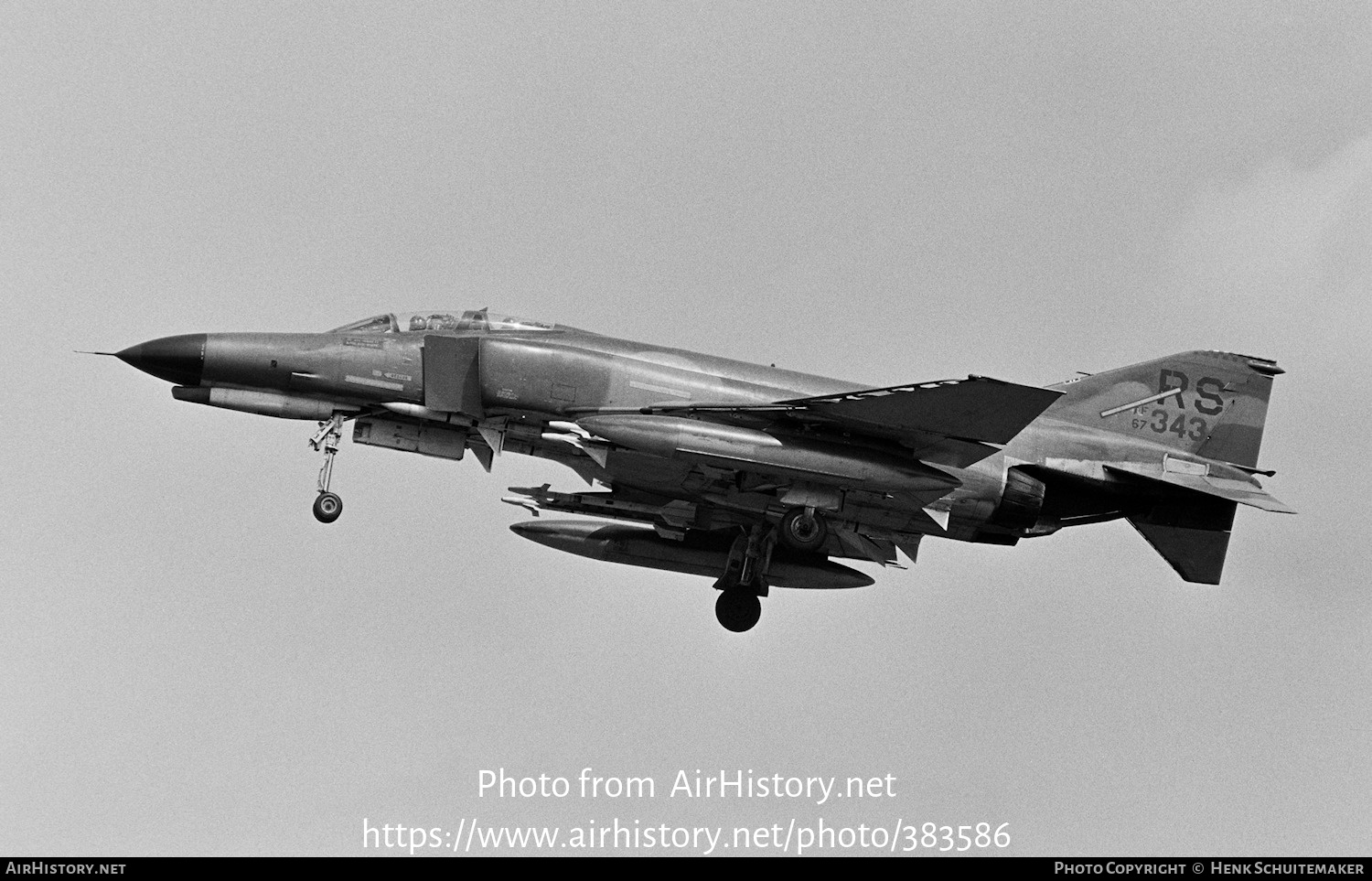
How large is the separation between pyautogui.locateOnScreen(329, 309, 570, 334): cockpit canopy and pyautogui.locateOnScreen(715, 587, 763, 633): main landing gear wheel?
495 cm

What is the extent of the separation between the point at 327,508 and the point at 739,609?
6.23m

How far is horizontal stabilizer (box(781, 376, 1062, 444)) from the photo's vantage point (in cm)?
1980

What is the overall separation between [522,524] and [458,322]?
363 cm

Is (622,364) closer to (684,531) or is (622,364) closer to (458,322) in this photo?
(458,322)

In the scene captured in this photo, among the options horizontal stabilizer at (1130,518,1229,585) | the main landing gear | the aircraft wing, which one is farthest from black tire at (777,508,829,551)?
horizontal stabilizer at (1130,518,1229,585)

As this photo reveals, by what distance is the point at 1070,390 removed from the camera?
23.5m

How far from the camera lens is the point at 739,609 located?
2398cm

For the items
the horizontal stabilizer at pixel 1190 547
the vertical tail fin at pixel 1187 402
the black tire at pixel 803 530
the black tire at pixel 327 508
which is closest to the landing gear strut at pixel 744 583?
the black tire at pixel 803 530

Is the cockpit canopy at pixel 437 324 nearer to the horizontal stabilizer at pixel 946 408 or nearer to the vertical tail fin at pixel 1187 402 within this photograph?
the horizontal stabilizer at pixel 946 408

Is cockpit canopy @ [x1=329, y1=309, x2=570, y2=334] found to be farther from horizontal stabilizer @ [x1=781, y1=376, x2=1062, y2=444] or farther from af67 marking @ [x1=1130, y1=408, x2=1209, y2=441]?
af67 marking @ [x1=1130, y1=408, x2=1209, y2=441]

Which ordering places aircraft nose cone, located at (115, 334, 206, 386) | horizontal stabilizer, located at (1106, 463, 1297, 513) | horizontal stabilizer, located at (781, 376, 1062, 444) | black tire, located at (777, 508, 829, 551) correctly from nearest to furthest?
1. horizontal stabilizer, located at (781, 376, 1062, 444)
2. aircraft nose cone, located at (115, 334, 206, 386)
3. black tire, located at (777, 508, 829, 551)
4. horizontal stabilizer, located at (1106, 463, 1297, 513)

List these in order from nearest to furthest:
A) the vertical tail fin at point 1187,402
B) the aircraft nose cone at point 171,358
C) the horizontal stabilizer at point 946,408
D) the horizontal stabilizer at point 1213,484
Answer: the horizontal stabilizer at point 946,408
the aircraft nose cone at point 171,358
the horizontal stabilizer at point 1213,484
the vertical tail fin at point 1187,402

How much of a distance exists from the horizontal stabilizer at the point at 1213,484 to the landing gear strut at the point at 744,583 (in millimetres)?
4733

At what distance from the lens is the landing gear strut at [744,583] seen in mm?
23484
